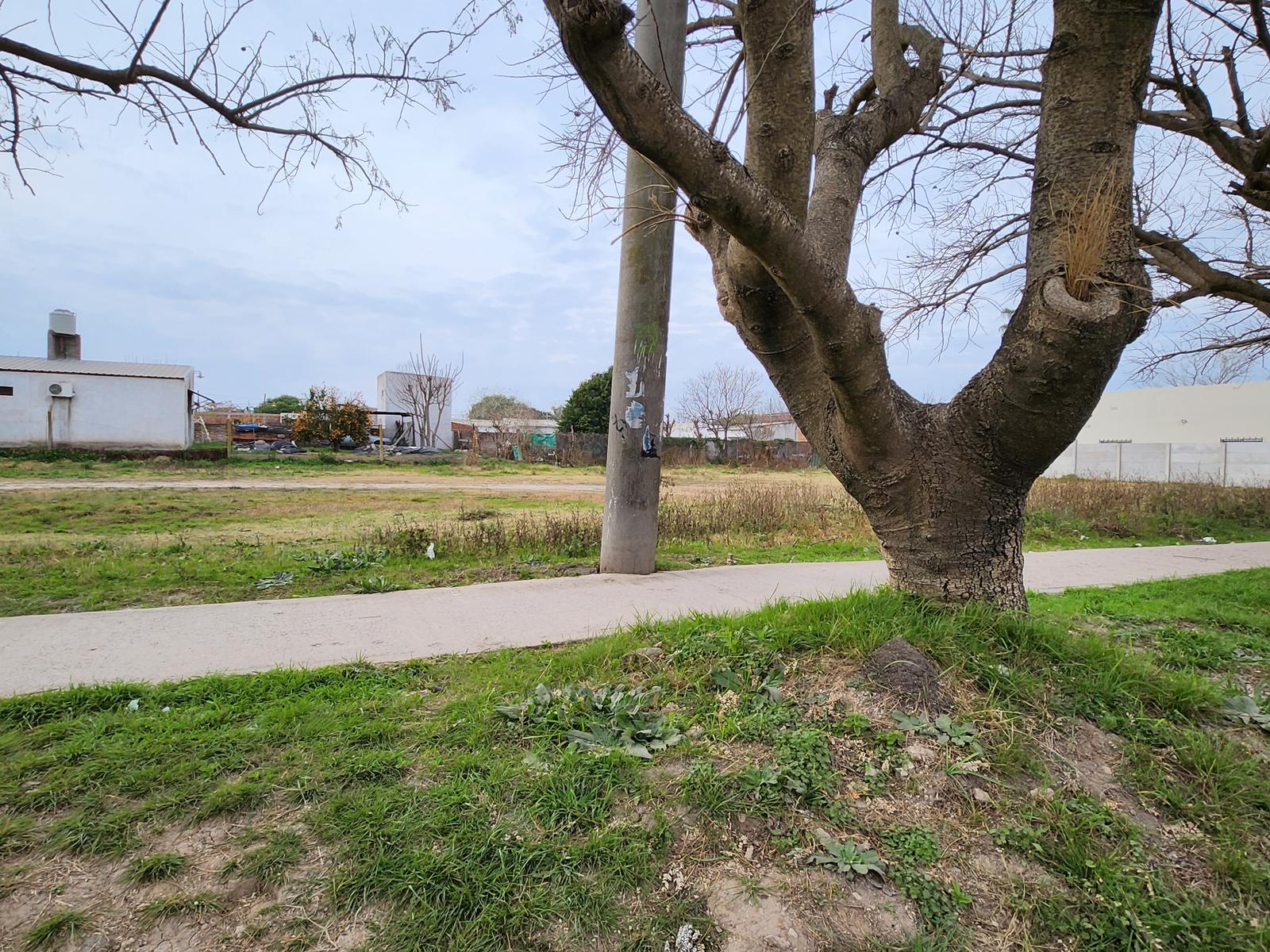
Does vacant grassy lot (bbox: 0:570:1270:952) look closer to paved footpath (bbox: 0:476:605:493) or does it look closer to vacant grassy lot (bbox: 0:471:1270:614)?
vacant grassy lot (bbox: 0:471:1270:614)

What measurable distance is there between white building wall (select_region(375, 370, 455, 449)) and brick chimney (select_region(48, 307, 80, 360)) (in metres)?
13.5

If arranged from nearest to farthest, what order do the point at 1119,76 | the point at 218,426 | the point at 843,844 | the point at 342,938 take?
the point at 342,938, the point at 843,844, the point at 1119,76, the point at 218,426

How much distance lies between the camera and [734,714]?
244 cm

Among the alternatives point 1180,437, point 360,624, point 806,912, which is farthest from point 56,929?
point 1180,437

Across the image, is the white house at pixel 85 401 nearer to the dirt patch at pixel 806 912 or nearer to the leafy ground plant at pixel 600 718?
the leafy ground plant at pixel 600 718

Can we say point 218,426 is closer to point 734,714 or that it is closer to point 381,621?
point 381,621

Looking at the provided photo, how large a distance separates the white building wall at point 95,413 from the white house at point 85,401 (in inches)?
0.9

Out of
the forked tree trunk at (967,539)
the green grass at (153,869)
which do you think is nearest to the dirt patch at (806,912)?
the green grass at (153,869)

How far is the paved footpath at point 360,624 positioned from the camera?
321 centimetres

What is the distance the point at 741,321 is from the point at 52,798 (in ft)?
10.7

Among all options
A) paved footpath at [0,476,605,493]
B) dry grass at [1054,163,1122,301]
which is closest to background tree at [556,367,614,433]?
paved footpath at [0,476,605,493]

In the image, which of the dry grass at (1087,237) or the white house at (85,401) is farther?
the white house at (85,401)

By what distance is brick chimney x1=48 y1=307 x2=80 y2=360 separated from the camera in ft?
91.6

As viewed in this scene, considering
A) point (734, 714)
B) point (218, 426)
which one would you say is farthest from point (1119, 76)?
point (218, 426)
